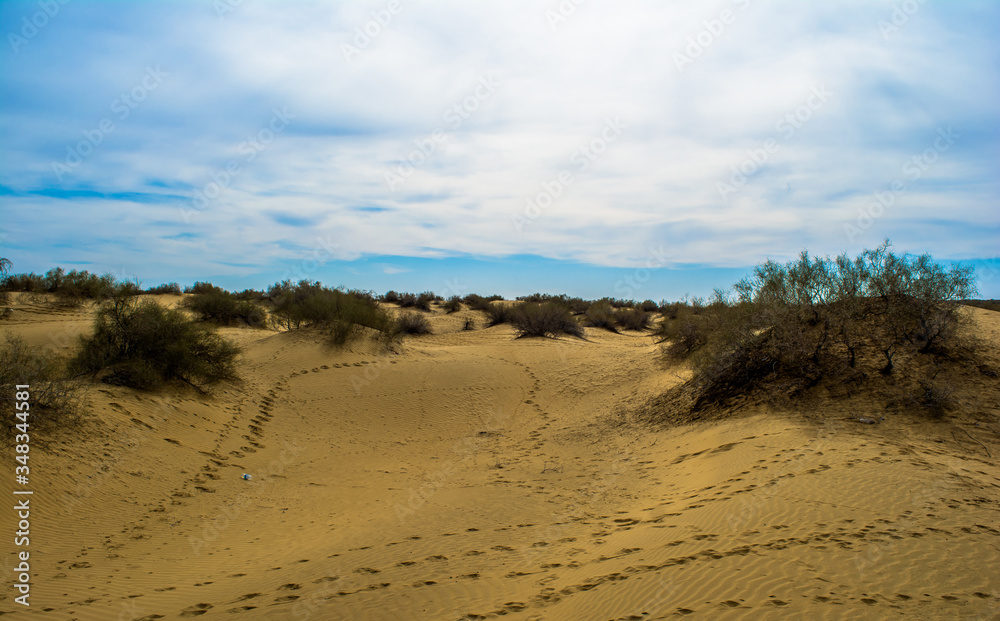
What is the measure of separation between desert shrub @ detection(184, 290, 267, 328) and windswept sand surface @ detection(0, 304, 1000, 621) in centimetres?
1309

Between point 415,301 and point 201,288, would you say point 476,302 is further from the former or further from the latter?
point 201,288

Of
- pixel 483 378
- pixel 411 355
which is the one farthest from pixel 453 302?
pixel 483 378

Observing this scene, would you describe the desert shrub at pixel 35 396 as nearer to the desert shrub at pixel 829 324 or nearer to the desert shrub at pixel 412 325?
the desert shrub at pixel 829 324

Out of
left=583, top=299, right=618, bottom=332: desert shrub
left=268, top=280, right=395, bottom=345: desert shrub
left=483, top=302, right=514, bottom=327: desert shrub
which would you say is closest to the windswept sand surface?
left=268, top=280, right=395, bottom=345: desert shrub

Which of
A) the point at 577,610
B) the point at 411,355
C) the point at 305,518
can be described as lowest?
the point at 305,518

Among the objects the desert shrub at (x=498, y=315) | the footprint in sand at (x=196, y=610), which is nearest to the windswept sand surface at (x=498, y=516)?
the footprint in sand at (x=196, y=610)

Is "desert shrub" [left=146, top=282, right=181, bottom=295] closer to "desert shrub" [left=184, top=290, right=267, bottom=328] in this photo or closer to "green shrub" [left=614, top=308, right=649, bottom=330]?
"desert shrub" [left=184, top=290, right=267, bottom=328]

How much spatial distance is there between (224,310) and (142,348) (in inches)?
567

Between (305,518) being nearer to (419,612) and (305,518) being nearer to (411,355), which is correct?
(419,612)

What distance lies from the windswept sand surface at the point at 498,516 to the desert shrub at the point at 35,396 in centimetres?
45

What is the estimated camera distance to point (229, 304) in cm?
2547

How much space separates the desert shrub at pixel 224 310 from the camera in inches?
968

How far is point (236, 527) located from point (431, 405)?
25.0ft

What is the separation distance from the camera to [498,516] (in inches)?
300
